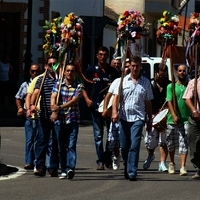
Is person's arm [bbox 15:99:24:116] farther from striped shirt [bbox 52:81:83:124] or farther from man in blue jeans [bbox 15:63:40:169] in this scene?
striped shirt [bbox 52:81:83:124]

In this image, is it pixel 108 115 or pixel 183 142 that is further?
pixel 183 142

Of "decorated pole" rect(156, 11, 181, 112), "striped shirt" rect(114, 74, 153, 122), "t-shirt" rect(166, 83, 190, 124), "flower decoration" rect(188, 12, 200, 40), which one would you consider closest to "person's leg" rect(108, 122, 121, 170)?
"t-shirt" rect(166, 83, 190, 124)

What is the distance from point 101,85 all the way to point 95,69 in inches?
11.0

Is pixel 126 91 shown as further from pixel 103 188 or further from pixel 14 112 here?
pixel 14 112

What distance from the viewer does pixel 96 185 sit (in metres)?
13.9

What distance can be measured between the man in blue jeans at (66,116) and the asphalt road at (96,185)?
40cm

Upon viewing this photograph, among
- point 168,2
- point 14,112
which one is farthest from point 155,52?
point 14,112

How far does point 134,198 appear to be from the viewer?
493 inches

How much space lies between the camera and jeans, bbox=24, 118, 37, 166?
16.2m

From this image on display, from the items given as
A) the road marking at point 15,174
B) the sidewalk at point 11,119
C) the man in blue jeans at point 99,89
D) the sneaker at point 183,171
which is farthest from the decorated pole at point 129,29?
the sidewalk at point 11,119

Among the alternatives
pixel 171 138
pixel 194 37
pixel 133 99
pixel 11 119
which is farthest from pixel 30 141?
pixel 11 119

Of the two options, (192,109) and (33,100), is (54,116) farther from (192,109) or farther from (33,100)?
(192,109)

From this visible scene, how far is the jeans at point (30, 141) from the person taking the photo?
53.2 ft

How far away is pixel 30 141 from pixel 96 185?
2.66 metres
